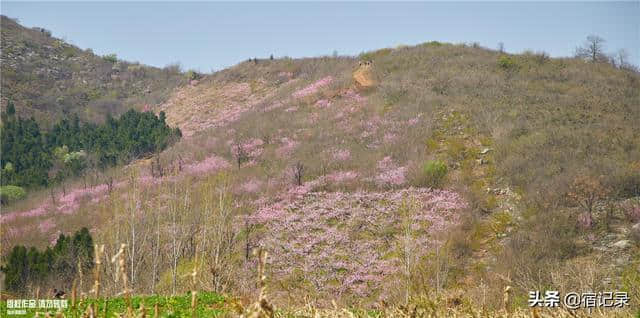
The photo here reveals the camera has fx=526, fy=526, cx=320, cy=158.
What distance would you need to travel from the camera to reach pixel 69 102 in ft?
208

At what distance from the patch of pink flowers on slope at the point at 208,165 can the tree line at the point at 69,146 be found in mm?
8367

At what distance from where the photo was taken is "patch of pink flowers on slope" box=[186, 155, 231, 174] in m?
32.2

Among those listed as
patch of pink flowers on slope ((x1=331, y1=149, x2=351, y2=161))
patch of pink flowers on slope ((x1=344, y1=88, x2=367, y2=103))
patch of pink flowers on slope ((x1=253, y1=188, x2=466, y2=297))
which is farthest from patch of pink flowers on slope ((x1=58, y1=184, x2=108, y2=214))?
patch of pink flowers on slope ((x1=344, y1=88, x2=367, y2=103))

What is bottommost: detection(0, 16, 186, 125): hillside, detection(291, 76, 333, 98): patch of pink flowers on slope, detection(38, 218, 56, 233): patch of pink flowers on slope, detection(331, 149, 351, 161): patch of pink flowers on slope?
detection(38, 218, 56, 233): patch of pink flowers on slope

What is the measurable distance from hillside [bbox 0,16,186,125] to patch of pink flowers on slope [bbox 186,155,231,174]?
94.1ft

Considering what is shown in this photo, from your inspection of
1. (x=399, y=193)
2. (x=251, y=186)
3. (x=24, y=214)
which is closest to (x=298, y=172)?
(x=251, y=186)

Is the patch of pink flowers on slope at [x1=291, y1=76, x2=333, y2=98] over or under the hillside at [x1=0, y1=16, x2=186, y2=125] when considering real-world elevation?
under

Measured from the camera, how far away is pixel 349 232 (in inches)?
899

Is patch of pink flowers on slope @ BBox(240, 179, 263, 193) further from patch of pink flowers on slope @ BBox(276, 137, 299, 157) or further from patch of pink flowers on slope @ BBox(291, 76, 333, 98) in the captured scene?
patch of pink flowers on slope @ BBox(291, 76, 333, 98)

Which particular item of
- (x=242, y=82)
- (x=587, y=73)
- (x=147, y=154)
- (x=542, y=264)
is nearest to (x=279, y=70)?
(x=242, y=82)

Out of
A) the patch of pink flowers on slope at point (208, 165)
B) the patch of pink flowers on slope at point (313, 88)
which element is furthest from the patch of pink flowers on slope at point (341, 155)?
the patch of pink flowers on slope at point (313, 88)

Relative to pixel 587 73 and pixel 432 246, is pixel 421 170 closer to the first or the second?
pixel 432 246

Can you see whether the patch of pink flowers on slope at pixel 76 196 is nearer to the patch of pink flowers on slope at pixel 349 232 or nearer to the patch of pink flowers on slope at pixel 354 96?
the patch of pink flowers on slope at pixel 349 232

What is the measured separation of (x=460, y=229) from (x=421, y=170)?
17.1 feet
